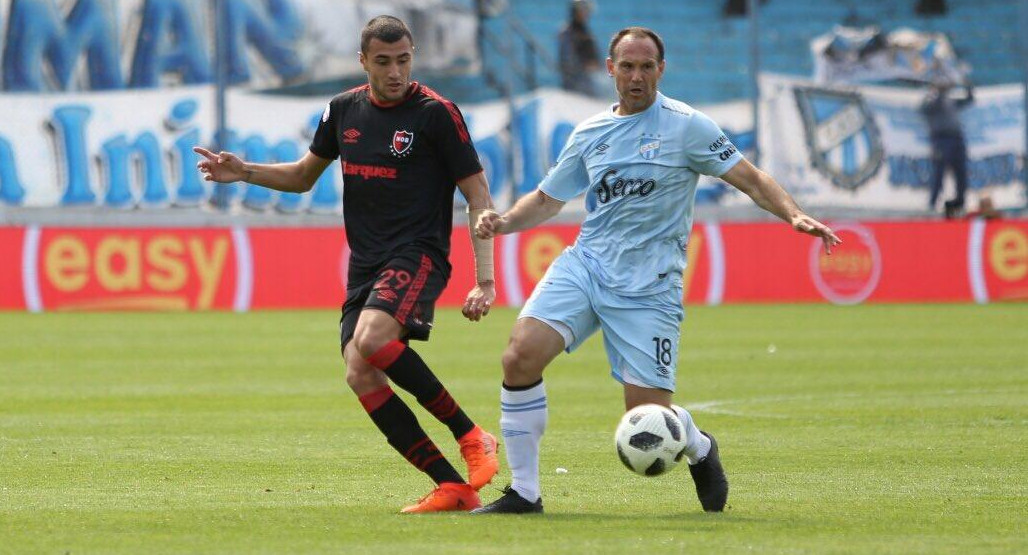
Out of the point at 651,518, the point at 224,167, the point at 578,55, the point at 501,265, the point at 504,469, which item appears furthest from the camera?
the point at 578,55

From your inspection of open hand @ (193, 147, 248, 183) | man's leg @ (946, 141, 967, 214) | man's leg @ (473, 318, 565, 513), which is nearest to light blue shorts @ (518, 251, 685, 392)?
man's leg @ (473, 318, 565, 513)

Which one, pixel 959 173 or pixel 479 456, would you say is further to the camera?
pixel 959 173

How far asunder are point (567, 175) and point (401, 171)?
73 cm

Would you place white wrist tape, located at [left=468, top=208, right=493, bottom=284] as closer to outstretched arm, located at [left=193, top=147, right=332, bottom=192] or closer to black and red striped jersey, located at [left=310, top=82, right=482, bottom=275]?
black and red striped jersey, located at [left=310, top=82, right=482, bottom=275]

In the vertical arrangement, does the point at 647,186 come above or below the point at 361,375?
above

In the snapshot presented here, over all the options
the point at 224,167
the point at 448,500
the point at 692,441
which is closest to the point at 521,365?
the point at 448,500

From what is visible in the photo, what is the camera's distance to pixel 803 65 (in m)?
32.0

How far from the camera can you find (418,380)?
745 centimetres

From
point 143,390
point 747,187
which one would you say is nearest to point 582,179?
point 747,187

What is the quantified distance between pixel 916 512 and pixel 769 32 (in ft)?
87.0

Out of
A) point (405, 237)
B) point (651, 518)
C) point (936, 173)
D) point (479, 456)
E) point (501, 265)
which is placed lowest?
point (501, 265)

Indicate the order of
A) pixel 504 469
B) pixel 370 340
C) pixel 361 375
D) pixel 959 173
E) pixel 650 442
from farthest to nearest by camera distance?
1. pixel 959 173
2. pixel 504 469
3. pixel 361 375
4. pixel 370 340
5. pixel 650 442

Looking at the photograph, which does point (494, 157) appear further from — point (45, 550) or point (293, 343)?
point (45, 550)

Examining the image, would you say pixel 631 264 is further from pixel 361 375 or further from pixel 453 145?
pixel 361 375
